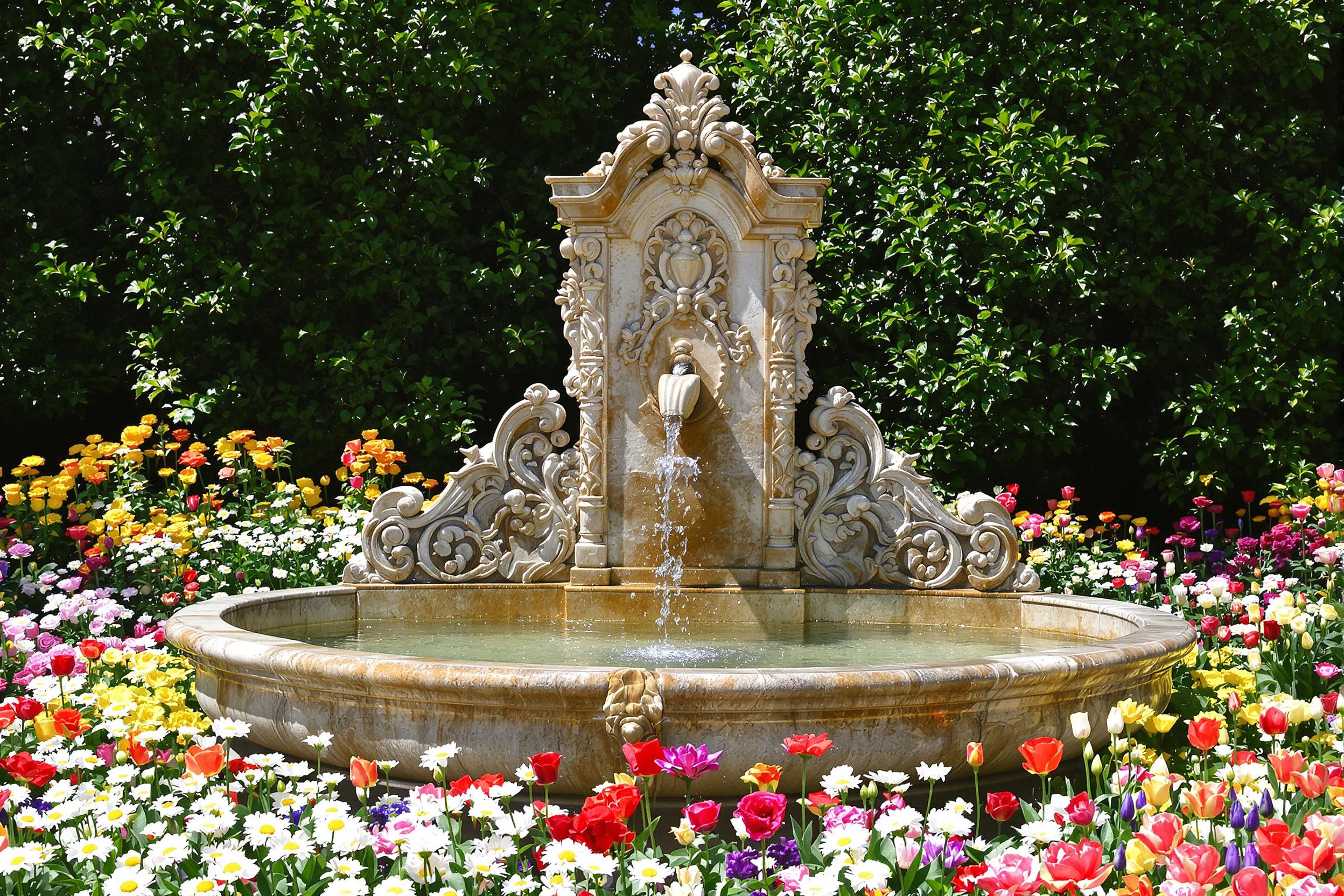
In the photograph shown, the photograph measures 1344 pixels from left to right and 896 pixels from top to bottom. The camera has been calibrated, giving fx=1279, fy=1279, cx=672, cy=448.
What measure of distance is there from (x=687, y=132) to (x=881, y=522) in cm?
165

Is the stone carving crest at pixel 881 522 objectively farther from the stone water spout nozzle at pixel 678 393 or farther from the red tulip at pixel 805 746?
the red tulip at pixel 805 746

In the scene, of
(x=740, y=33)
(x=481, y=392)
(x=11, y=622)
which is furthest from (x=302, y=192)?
(x=11, y=622)

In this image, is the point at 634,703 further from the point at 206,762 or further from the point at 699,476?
the point at 699,476

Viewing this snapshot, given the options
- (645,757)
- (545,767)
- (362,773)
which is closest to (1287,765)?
(645,757)

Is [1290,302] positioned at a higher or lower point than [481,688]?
higher

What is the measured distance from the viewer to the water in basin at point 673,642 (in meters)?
3.96

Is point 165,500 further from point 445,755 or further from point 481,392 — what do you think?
point 445,755

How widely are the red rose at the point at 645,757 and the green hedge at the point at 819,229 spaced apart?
200 inches

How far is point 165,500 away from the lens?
260 inches

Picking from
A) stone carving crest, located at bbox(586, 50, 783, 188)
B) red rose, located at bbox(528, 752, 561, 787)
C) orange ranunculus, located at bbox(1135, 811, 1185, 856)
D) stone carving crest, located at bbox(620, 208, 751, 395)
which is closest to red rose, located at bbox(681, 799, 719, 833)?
red rose, located at bbox(528, 752, 561, 787)

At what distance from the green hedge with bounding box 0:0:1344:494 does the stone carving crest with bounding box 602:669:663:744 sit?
4425mm

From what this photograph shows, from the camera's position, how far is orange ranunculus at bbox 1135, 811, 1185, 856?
1697 millimetres

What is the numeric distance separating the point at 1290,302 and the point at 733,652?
4.35 m

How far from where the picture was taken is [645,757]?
2074mm
